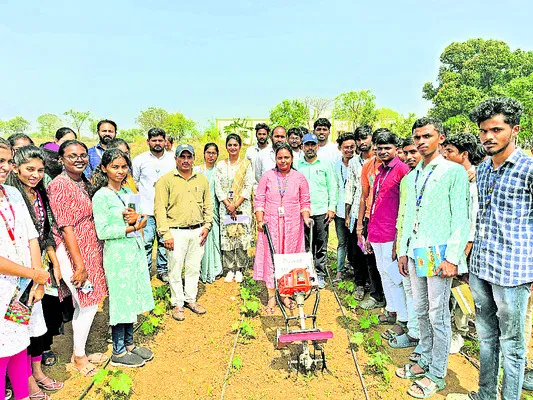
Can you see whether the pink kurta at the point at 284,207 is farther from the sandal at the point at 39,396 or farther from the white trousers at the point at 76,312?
the sandal at the point at 39,396

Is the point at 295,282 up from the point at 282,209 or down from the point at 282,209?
down

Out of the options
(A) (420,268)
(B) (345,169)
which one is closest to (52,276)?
(A) (420,268)

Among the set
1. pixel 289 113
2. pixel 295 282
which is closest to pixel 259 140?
pixel 295 282

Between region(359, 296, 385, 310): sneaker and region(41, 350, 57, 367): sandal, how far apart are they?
371 cm

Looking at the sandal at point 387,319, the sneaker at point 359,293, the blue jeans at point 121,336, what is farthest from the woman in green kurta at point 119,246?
the sneaker at point 359,293

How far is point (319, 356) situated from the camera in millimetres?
3807

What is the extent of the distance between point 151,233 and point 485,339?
15.2 feet

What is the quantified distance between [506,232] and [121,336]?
Answer: 3.60m

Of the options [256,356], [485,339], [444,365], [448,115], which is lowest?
[256,356]

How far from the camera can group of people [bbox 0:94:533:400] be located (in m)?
2.60

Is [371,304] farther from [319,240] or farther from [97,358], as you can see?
[97,358]

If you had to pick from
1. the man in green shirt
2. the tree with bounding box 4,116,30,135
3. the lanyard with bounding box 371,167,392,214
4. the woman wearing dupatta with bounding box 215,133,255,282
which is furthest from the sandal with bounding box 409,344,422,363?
the tree with bounding box 4,116,30,135

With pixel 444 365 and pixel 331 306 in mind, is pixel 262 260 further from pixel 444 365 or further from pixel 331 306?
pixel 444 365

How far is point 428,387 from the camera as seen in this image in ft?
10.4
